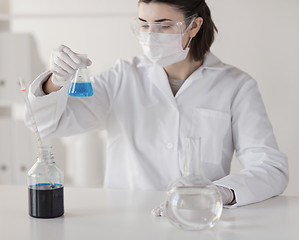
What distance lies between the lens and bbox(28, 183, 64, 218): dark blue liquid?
1282 millimetres

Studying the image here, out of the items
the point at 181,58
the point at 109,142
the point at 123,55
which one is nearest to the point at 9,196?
the point at 109,142

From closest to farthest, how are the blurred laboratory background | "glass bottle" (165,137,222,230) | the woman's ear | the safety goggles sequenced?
"glass bottle" (165,137,222,230)
the safety goggles
the woman's ear
the blurred laboratory background

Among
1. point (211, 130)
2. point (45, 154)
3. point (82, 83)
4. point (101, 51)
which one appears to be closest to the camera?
point (45, 154)

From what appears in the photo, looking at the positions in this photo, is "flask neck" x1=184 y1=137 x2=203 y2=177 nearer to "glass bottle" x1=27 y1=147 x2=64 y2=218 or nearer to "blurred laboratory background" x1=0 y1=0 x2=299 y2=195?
"glass bottle" x1=27 y1=147 x2=64 y2=218

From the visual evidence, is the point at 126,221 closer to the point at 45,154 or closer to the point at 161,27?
the point at 45,154

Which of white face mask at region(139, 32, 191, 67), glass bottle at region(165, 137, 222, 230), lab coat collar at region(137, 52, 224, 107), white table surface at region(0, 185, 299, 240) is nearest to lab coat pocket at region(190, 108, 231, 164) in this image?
lab coat collar at region(137, 52, 224, 107)

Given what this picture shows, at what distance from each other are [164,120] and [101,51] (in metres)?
1.25

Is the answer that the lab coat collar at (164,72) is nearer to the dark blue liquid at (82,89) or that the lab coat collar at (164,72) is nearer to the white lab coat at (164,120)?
the white lab coat at (164,120)

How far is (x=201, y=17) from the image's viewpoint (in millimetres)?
1955

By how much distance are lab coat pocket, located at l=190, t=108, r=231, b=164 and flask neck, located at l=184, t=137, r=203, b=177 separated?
2.51 feet

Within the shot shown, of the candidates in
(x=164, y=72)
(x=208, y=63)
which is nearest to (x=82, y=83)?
(x=164, y=72)

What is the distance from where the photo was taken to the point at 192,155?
118 centimetres

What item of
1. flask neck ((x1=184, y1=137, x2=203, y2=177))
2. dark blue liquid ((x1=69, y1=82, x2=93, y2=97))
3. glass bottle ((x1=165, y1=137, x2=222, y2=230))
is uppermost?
dark blue liquid ((x1=69, y1=82, x2=93, y2=97))

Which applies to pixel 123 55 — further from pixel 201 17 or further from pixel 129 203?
pixel 129 203
